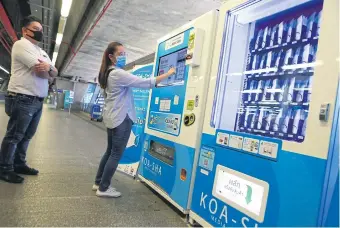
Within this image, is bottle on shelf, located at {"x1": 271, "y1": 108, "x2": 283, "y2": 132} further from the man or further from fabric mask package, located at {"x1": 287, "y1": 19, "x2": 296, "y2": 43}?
the man

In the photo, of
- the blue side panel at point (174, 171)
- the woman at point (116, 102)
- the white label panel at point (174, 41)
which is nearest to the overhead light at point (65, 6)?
the white label panel at point (174, 41)

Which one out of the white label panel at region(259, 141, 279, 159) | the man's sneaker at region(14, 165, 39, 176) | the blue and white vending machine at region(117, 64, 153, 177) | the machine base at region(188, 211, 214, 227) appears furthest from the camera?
the blue and white vending machine at region(117, 64, 153, 177)

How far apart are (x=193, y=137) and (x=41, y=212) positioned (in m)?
1.22

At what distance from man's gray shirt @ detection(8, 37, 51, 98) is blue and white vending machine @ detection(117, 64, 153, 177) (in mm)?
1139

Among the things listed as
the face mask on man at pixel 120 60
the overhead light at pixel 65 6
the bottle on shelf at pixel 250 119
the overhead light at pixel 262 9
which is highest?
the overhead light at pixel 65 6

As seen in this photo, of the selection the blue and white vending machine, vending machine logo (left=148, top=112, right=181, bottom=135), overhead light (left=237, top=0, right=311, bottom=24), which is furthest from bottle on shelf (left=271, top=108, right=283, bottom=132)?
the blue and white vending machine

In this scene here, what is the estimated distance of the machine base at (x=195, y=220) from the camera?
192 centimetres

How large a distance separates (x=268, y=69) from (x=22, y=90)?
6.90 ft

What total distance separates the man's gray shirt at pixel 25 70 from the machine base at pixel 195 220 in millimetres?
1761

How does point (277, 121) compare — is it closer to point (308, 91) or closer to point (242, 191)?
point (308, 91)

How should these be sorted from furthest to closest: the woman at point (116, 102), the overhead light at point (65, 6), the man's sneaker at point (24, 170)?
the overhead light at point (65, 6), the man's sneaker at point (24, 170), the woman at point (116, 102)

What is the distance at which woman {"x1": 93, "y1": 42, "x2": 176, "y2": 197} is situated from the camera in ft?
7.55

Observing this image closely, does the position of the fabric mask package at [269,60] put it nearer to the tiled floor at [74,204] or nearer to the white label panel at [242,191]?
the white label panel at [242,191]

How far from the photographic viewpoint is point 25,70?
8.35 feet
